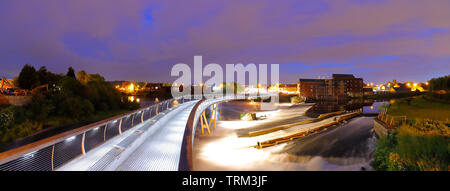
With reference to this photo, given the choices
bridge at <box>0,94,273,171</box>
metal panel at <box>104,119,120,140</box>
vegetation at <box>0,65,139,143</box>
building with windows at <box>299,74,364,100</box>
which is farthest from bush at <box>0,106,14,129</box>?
building with windows at <box>299,74,364,100</box>

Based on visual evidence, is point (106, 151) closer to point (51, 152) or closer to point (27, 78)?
point (51, 152)

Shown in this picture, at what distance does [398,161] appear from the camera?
7355 millimetres

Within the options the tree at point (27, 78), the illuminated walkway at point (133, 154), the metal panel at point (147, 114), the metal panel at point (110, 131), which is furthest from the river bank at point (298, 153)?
the tree at point (27, 78)

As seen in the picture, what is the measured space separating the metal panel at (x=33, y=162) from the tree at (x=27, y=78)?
3350cm

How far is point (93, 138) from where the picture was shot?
5.59m

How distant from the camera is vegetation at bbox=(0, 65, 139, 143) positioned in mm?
18188

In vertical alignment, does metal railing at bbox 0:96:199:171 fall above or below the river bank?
above

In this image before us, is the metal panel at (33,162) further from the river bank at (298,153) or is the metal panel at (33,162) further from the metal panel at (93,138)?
the river bank at (298,153)

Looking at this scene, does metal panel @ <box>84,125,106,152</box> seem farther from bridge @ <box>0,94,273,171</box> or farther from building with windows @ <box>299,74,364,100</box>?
building with windows @ <box>299,74,364,100</box>

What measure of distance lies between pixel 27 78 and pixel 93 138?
108 feet

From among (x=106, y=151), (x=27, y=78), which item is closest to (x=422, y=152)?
(x=106, y=151)
